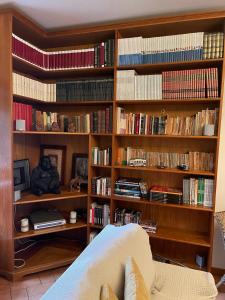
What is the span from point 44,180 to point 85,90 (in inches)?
40.4

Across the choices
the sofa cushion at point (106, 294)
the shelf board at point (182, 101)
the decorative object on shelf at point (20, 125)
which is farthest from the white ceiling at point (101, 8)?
the sofa cushion at point (106, 294)

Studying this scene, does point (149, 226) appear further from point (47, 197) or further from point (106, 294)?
point (106, 294)

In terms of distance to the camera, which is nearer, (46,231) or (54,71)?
(46,231)

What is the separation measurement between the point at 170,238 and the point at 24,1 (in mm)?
2416

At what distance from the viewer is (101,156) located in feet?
8.13

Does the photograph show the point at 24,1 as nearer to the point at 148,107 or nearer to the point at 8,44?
the point at 8,44

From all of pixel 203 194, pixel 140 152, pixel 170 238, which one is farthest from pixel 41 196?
pixel 203 194

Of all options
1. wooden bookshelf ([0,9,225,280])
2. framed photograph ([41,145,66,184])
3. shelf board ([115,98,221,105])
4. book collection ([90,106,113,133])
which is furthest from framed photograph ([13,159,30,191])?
shelf board ([115,98,221,105])

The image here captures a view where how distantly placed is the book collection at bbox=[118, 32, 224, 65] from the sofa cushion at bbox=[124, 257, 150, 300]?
178 centimetres

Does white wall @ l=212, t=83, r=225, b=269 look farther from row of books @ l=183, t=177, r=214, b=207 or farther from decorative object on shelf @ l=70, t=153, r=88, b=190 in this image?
decorative object on shelf @ l=70, t=153, r=88, b=190

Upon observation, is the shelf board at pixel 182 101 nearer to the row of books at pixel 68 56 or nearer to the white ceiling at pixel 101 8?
the row of books at pixel 68 56

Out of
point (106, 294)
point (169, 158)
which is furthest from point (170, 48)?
point (106, 294)

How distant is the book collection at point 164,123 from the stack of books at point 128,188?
19.9 inches

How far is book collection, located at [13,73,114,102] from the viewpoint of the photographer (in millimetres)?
2377
